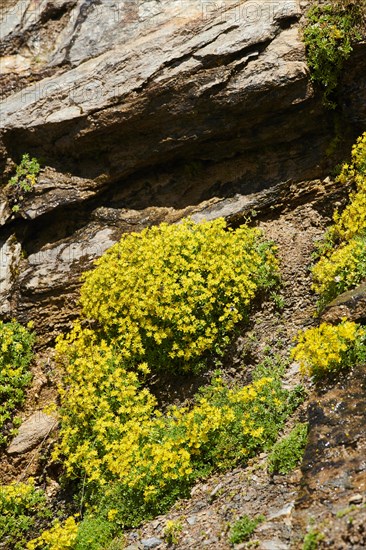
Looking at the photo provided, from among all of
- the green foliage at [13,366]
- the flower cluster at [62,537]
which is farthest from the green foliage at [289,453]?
the green foliage at [13,366]

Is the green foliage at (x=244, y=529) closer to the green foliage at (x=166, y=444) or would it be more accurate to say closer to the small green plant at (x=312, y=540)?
the small green plant at (x=312, y=540)

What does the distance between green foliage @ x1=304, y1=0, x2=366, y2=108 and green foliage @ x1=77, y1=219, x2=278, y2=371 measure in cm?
230

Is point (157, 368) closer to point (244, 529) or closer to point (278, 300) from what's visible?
point (278, 300)

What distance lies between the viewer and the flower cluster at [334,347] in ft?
19.9

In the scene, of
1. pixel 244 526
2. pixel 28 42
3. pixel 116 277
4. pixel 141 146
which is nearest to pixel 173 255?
pixel 116 277

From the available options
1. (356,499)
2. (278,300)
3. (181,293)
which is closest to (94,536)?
(356,499)

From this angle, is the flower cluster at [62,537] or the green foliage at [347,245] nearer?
the flower cluster at [62,537]

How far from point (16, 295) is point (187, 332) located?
2.99 metres

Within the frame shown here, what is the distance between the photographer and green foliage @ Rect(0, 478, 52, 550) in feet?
23.6

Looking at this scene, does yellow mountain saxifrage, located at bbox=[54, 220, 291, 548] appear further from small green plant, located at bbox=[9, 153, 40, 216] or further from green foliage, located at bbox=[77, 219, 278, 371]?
small green plant, located at bbox=[9, 153, 40, 216]

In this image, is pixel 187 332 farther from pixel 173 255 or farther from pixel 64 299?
pixel 64 299

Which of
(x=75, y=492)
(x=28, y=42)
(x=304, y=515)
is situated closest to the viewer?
(x=304, y=515)

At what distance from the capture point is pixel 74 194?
9234 millimetres

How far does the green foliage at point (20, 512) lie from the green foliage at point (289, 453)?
2.92 metres
